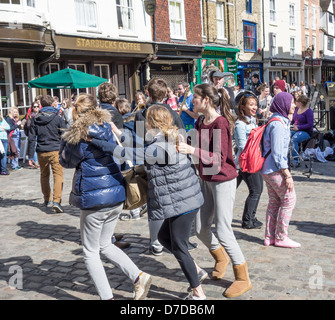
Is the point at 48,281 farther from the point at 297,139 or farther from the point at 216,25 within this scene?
the point at 216,25

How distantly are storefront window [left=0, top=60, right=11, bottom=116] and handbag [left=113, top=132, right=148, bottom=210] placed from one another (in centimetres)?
1097

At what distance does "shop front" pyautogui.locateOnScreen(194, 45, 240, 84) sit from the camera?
77.9ft

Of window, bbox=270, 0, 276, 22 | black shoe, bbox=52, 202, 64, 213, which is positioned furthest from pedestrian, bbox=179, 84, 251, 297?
window, bbox=270, 0, 276, 22

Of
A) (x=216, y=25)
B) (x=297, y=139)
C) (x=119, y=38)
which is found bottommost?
(x=297, y=139)

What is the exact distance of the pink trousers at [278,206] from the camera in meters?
5.22

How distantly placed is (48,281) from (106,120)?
187 cm

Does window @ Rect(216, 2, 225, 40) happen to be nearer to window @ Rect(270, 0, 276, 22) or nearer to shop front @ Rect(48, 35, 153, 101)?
shop front @ Rect(48, 35, 153, 101)

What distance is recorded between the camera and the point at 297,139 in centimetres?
1066

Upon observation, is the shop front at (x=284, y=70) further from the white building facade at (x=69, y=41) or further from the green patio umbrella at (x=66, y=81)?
the green patio umbrella at (x=66, y=81)

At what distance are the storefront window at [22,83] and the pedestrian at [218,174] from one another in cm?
1136

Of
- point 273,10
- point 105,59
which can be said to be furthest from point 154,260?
point 273,10

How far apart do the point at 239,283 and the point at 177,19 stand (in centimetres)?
1880
